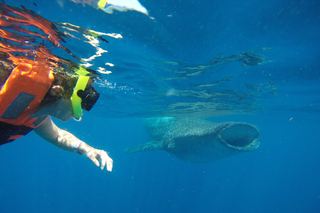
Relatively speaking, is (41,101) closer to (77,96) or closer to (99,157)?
(77,96)

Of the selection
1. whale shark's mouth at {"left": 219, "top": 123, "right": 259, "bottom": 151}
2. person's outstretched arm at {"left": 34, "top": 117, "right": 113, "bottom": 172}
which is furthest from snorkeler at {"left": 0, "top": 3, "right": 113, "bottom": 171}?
whale shark's mouth at {"left": 219, "top": 123, "right": 259, "bottom": 151}

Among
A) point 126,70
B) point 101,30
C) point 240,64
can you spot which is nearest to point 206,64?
point 240,64

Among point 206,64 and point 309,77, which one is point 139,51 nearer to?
point 206,64

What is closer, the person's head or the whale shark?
the person's head

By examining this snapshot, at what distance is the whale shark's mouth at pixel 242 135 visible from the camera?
28.3ft

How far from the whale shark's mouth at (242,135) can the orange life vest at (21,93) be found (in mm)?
7767

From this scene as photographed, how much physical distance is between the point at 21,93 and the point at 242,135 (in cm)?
959

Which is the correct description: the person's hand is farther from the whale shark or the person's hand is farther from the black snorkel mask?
the whale shark

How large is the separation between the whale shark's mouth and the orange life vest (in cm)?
777

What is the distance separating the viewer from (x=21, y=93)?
103 inches

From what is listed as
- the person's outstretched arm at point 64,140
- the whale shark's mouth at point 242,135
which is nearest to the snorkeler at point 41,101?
the person's outstretched arm at point 64,140

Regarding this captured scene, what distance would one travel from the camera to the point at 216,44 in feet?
23.2

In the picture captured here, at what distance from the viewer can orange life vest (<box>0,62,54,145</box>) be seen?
2588 millimetres

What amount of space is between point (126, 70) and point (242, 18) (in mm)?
5945
